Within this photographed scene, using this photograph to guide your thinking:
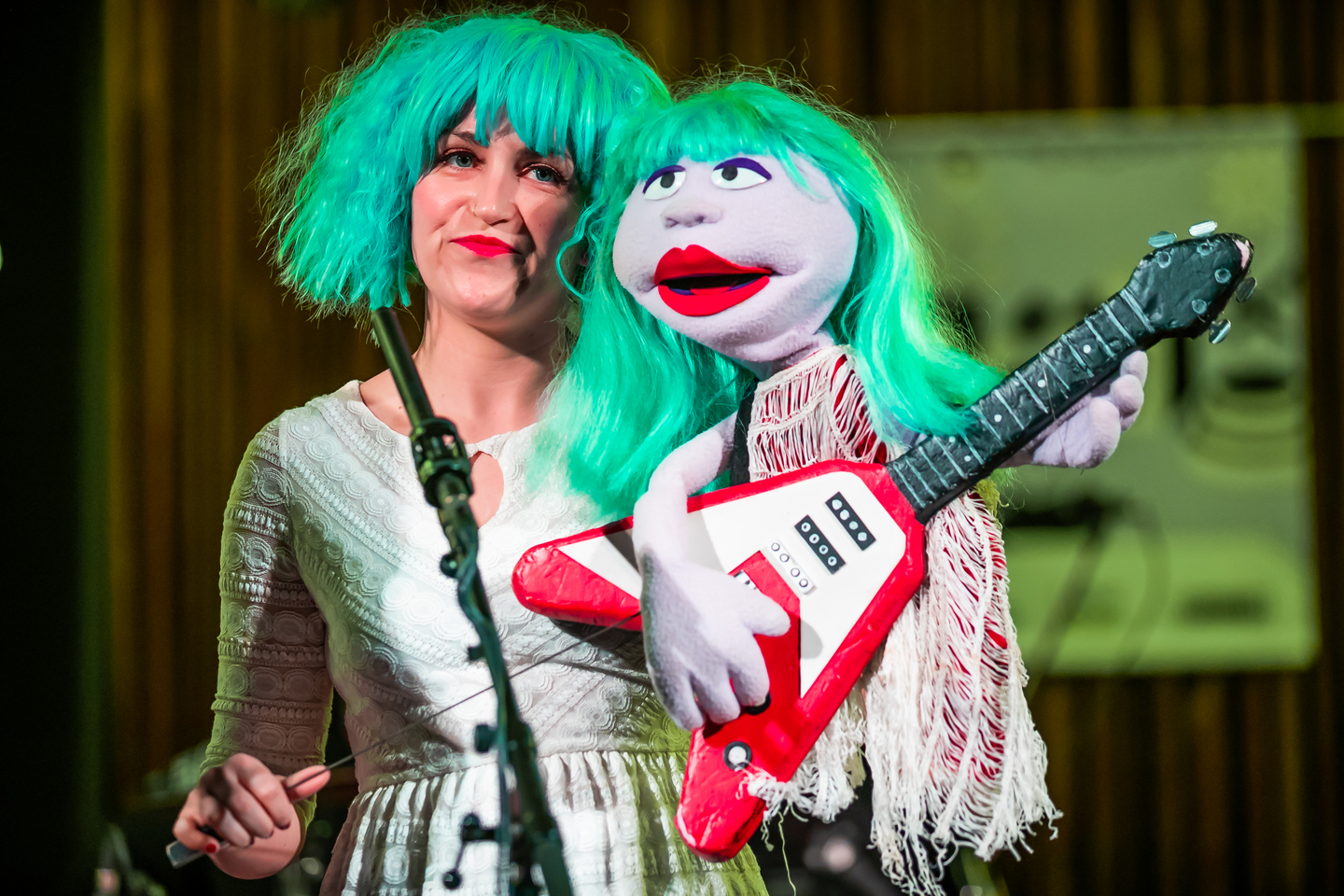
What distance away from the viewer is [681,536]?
598 mm

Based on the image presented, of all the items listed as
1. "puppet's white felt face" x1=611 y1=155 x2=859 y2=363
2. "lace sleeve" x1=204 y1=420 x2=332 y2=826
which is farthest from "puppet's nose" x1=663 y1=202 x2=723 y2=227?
"lace sleeve" x1=204 y1=420 x2=332 y2=826

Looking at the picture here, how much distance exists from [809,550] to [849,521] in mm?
26

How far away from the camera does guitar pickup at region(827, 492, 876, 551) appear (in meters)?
0.59

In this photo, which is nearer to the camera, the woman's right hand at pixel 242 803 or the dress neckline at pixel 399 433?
the woman's right hand at pixel 242 803

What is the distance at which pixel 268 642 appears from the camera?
2.36 feet

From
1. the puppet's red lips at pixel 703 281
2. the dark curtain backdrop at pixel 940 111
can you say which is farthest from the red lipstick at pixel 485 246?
the dark curtain backdrop at pixel 940 111

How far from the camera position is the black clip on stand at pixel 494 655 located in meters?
0.51

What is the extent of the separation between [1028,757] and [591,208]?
1.32ft

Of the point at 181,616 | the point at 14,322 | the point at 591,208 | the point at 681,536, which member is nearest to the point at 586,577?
the point at 681,536

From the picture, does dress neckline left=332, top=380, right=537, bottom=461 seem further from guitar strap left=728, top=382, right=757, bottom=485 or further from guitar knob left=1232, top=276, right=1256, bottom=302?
guitar knob left=1232, top=276, right=1256, bottom=302

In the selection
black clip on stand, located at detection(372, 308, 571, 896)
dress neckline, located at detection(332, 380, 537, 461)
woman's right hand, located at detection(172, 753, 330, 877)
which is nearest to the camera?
black clip on stand, located at detection(372, 308, 571, 896)

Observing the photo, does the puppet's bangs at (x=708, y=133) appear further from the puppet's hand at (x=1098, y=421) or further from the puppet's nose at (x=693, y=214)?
the puppet's hand at (x=1098, y=421)

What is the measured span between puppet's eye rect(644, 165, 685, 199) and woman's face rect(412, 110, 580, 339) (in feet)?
0.25

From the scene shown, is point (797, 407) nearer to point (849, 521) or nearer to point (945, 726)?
point (849, 521)
